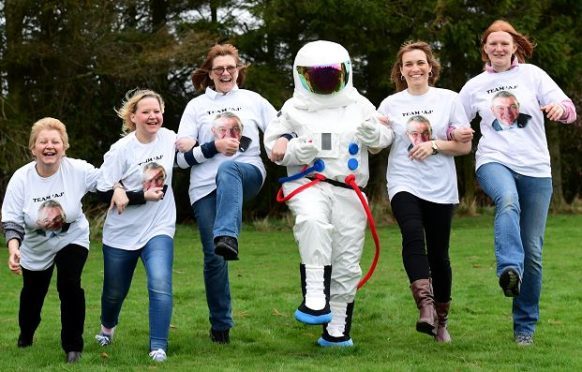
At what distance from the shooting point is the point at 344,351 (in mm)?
7617

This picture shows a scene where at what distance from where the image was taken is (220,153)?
25.5 feet

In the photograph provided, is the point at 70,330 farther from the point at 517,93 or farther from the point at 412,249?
the point at 517,93

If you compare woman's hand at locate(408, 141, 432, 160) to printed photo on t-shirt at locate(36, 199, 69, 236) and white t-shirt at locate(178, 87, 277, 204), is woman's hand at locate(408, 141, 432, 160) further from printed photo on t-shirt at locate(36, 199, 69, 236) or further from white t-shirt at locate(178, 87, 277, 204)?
printed photo on t-shirt at locate(36, 199, 69, 236)

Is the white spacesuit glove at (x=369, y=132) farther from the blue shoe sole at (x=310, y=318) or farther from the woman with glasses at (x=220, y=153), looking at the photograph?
the blue shoe sole at (x=310, y=318)

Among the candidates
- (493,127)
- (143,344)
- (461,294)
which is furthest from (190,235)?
(493,127)

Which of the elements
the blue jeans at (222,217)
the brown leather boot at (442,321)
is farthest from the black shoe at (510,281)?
the blue jeans at (222,217)

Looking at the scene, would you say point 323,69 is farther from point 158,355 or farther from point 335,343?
point 158,355

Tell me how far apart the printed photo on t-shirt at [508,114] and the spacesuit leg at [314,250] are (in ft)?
4.92

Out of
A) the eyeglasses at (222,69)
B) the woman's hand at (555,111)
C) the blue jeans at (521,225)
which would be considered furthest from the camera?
the eyeglasses at (222,69)

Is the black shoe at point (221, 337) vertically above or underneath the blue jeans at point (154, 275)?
underneath

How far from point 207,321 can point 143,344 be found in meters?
1.36

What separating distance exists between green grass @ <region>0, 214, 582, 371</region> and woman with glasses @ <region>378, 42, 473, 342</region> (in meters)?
0.64

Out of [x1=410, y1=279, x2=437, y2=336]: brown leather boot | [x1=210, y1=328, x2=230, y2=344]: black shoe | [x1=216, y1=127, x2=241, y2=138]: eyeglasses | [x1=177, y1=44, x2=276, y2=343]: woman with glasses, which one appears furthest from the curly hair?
[x1=410, y1=279, x2=437, y2=336]: brown leather boot

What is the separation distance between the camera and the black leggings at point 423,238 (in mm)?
7289
